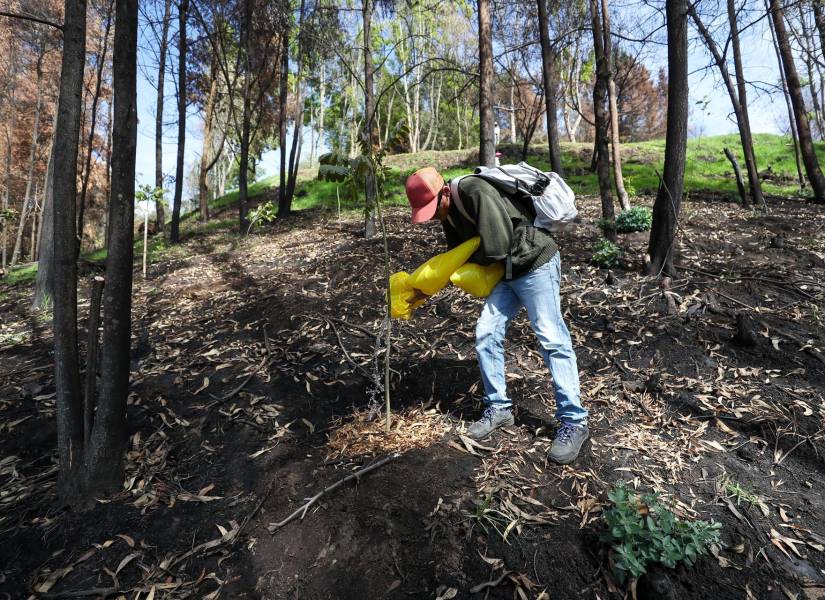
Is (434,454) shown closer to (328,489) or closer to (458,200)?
(328,489)

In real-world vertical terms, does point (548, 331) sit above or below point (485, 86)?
below

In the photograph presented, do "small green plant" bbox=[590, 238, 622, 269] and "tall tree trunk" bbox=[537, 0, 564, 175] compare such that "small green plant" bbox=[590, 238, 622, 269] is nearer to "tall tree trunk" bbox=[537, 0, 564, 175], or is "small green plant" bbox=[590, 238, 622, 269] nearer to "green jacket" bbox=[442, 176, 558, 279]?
"green jacket" bbox=[442, 176, 558, 279]

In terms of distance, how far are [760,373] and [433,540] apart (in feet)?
9.67

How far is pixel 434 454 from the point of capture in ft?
9.07

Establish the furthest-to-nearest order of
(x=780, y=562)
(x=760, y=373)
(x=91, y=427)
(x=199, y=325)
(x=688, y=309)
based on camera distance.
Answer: (x=199, y=325), (x=688, y=309), (x=760, y=373), (x=91, y=427), (x=780, y=562)

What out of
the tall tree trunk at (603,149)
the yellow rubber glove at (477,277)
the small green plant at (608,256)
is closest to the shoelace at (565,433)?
the yellow rubber glove at (477,277)

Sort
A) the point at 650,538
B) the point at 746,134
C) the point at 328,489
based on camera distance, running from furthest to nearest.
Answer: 1. the point at 746,134
2. the point at 328,489
3. the point at 650,538

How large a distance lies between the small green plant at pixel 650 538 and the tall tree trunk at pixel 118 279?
288 centimetres

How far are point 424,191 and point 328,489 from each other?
1797 millimetres


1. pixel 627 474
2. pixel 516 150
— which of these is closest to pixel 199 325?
pixel 627 474

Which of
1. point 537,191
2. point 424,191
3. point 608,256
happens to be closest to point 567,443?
point 537,191

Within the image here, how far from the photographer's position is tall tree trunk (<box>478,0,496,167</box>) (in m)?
7.77

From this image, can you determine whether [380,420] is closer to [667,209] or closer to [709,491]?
[709,491]

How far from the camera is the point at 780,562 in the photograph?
2.01 metres
